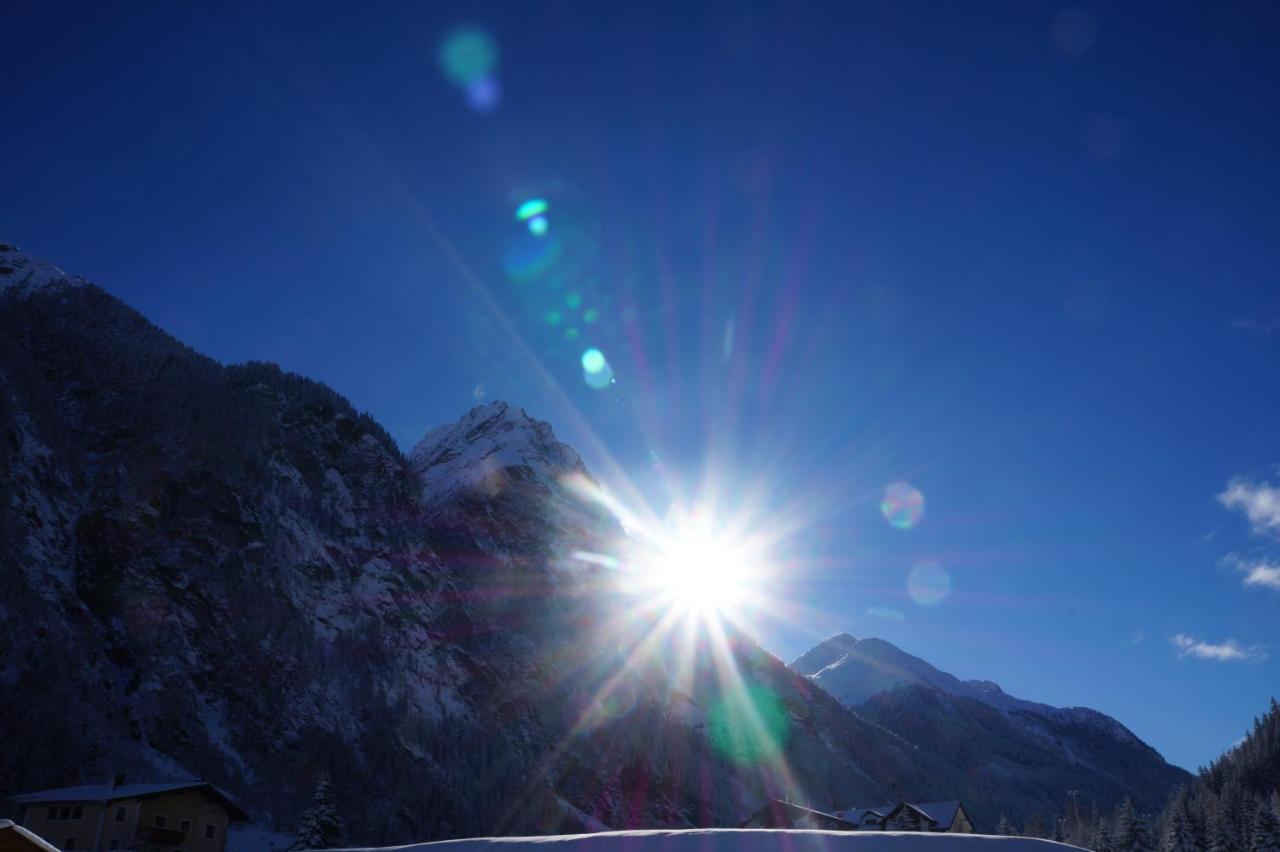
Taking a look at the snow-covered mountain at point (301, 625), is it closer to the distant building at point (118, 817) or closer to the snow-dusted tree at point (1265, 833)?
the distant building at point (118, 817)

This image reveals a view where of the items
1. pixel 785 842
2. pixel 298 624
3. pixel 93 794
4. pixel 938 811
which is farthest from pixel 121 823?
pixel 938 811

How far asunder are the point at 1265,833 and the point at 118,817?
82852 mm

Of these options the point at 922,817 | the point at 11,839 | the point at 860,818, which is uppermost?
the point at 11,839

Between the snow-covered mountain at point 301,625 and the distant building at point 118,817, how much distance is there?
47.7 feet

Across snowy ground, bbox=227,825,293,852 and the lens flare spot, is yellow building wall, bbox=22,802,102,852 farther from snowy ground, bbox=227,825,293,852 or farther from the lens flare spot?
the lens flare spot

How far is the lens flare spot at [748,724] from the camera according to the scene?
139125 millimetres

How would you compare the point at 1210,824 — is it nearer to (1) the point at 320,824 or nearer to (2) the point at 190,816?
(1) the point at 320,824

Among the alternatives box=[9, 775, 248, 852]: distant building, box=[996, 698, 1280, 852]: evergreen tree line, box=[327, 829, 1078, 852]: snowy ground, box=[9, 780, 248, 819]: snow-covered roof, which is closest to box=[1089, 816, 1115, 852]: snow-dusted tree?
box=[996, 698, 1280, 852]: evergreen tree line

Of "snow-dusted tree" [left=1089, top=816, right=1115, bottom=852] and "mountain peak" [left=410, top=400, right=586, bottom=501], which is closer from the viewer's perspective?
"snow-dusted tree" [left=1089, top=816, right=1115, bottom=852]

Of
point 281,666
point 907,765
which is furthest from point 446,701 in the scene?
point 907,765

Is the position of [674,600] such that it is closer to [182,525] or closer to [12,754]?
[182,525]

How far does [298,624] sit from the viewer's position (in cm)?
9188

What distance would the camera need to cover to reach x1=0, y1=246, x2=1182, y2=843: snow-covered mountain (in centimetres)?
7112

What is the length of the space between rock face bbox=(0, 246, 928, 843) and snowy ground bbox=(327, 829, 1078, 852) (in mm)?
60407
